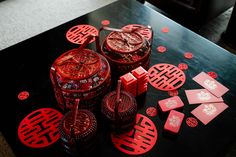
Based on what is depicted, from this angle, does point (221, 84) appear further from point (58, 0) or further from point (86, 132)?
point (58, 0)

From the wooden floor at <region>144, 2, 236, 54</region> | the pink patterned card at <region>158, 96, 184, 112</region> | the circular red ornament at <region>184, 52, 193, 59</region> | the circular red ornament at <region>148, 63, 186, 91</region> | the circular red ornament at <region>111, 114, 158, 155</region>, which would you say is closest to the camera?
the circular red ornament at <region>111, 114, 158, 155</region>

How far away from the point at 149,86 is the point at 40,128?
1.62 feet

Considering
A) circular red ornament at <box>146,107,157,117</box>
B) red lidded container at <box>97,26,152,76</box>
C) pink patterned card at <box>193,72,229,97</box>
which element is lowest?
circular red ornament at <box>146,107,157,117</box>

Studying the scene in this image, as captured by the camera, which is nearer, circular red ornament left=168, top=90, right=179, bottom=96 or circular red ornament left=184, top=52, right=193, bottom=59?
circular red ornament left=168, top=90, right=179, bottom=96

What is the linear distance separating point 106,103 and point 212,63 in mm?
601

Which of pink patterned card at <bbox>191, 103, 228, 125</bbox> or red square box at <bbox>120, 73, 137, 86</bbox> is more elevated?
red square box at <bbox>120, 73, 137, 86</bbox>

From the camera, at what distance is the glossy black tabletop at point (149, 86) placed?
1.01m

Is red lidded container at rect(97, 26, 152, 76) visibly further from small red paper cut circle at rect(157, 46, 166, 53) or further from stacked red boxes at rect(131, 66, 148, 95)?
small red paper cut circle at rect(157, 46, 166, 53)

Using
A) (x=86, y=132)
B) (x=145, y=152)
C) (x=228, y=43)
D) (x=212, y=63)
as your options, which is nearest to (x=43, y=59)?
(x=86, y=132)

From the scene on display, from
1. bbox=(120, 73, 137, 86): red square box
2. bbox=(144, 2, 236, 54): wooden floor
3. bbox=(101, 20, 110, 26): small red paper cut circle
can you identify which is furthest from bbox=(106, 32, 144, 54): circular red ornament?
bbox=(144, 2, 236, 54): wooden floor

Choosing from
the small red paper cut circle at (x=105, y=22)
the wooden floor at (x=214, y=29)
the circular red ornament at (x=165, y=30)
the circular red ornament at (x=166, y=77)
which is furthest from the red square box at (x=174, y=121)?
the wooden floor at (x=214, y=29)

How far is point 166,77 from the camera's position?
125 centimetres

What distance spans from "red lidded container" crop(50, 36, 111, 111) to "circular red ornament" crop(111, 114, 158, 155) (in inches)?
6.7

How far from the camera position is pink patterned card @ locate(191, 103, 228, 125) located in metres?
1.08
